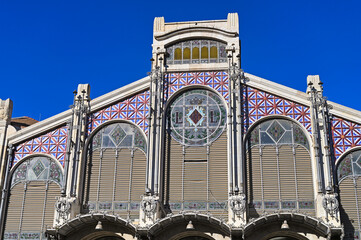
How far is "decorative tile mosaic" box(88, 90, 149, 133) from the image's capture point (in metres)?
28.4

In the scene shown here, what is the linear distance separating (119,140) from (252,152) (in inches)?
273

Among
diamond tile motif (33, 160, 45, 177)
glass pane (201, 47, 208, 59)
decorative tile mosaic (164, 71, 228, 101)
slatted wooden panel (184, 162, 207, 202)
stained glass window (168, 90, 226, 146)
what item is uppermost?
glass pane (201, 47, 208, 59)

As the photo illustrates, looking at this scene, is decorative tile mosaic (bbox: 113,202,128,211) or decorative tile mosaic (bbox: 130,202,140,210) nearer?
decorative tile mosaic (bbox: 130,202,140,210)

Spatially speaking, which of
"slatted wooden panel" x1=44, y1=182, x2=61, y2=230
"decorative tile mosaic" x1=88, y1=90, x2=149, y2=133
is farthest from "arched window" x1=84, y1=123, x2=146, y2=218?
"slatted wooden panel" x1=44, y1=182, x2=61, y2=230

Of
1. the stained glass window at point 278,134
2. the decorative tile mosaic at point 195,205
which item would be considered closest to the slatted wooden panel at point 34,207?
the decorative tile mosaic at point 195,205

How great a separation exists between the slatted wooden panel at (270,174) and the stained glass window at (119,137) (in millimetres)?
6182

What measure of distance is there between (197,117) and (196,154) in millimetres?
2099

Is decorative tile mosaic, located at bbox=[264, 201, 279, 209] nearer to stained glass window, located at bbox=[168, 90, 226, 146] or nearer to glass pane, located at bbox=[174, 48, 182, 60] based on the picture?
stained glass window, located at bbox=[168, 90, 226, 146]

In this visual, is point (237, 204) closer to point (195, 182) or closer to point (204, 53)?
point (195, 182)

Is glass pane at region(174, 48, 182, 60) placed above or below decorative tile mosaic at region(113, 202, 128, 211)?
above

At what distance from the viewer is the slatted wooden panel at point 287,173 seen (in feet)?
85.4

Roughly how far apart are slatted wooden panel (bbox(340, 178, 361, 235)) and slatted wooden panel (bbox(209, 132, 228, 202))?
556 centimetres

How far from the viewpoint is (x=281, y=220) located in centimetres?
2395

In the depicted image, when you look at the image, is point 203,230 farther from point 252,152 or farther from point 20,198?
point 20,198
